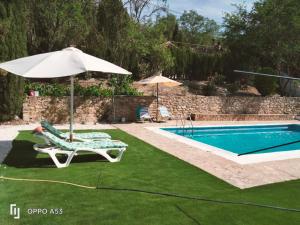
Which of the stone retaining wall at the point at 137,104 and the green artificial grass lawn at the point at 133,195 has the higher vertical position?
the stone retaining wall at the point at 137,104

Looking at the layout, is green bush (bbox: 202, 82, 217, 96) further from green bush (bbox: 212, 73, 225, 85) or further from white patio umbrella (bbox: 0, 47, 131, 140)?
white patio umbrella (bbox: 0, 47, 131, 140)

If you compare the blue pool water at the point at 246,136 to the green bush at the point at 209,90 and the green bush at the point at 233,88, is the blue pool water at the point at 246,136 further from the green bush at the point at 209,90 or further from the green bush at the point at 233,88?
the green bush at the point at 233,88

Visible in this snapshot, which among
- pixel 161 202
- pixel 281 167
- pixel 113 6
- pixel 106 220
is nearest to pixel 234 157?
pixel 281 167

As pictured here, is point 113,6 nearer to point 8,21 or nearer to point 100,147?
point 8,21

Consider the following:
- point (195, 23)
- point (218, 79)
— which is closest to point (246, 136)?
point (218, 79)

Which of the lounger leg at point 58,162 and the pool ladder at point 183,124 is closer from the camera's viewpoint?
the lounger leg at point 58,162

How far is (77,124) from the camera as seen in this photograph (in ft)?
56.5

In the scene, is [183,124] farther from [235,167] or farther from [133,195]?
[133,195]

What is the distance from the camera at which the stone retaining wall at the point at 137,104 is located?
56.5ft

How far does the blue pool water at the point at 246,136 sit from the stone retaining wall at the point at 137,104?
111 inches

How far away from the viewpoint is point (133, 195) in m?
6.46

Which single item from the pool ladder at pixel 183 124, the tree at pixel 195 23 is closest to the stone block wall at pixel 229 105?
the pool ladder at pixel 183 124

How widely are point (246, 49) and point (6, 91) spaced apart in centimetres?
1882

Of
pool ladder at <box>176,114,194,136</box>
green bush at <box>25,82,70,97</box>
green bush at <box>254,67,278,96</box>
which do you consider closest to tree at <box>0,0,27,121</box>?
green bush at <box>25,82,70,97</box>
